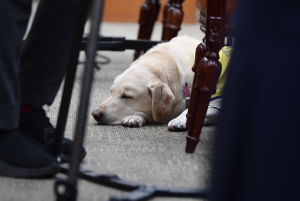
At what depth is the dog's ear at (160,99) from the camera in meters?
1.96

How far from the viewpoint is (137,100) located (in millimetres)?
2002

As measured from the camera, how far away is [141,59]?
214 cm

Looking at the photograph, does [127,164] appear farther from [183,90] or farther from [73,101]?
[73,101]

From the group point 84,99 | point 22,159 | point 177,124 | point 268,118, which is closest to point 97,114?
point 177,124

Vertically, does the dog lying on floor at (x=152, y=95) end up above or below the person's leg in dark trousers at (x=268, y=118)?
below

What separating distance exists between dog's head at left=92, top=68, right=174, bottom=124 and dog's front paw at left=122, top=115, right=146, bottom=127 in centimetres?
2

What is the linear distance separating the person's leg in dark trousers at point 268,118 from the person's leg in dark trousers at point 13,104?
69 centimetres

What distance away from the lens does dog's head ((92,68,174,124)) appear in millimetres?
1954

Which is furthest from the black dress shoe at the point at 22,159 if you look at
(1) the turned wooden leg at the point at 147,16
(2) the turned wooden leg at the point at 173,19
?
(1) the turned wooden leg at the point at 147,16

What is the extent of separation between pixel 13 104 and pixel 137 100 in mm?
741

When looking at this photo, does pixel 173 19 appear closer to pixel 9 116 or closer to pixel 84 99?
pixel 9 116

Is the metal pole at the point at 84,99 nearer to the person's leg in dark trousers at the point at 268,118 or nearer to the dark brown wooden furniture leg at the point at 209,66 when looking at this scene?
the person's leg in dark trousers at the point at 268,118

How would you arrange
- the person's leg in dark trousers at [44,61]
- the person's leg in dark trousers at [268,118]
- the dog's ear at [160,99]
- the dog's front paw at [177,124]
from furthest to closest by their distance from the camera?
the dog's ear at [160,99], the dog's front paw at [177,124], the person's leg in dark trousers at [44,61], the person's leg in dark trousers at [268,118]

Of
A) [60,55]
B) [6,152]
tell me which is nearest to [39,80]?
[60,55]
